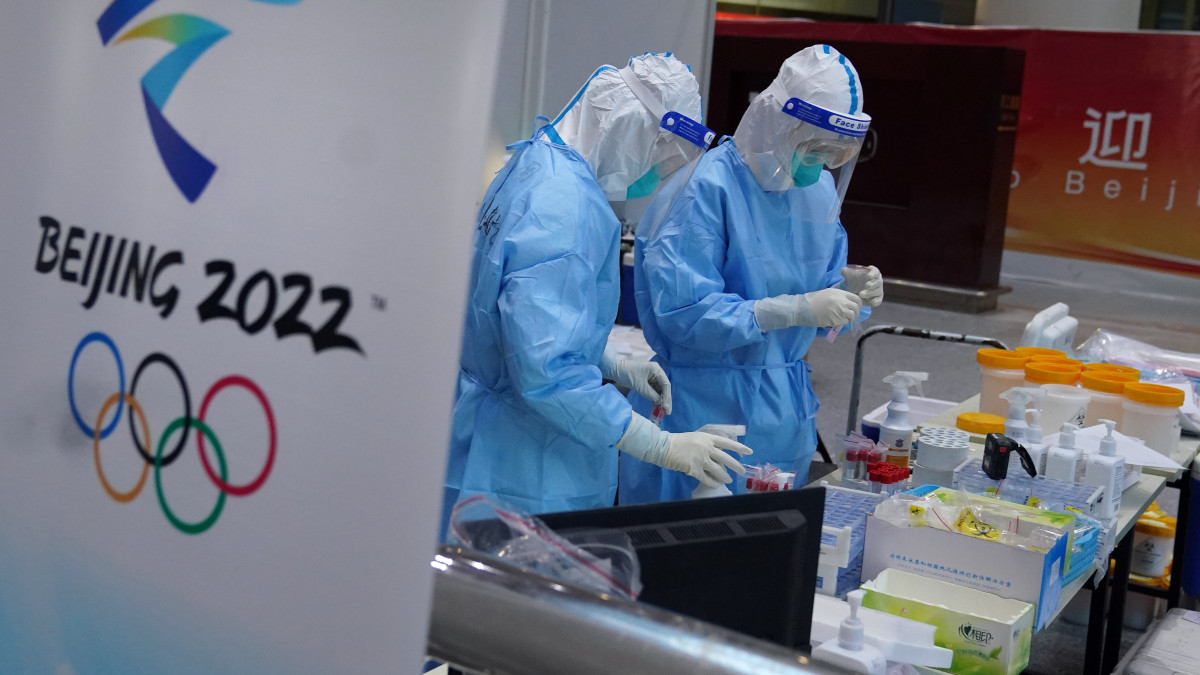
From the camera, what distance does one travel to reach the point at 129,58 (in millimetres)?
756

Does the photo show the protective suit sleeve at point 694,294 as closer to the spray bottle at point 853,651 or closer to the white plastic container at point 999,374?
the white plastic container at point 999,374

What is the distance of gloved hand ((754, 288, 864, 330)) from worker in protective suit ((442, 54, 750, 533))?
1.39 ft

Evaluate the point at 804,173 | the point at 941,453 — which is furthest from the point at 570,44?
the point at 941,453

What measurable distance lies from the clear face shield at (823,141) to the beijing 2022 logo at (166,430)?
2050mm

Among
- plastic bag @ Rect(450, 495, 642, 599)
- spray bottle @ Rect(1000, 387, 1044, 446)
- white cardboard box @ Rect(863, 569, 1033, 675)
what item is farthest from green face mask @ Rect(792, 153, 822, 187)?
plastic bag @ Rect(450, 495, 642, 599)

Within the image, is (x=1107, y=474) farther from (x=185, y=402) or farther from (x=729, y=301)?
(x=185, y=402)

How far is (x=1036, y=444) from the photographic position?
2.31 metres

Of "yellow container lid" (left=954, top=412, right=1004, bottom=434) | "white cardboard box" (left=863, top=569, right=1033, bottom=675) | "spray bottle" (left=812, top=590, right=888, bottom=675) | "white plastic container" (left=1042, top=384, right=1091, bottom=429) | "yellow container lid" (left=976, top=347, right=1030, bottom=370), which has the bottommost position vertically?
"white cardboard box" (left=863, top=569, right=1033, bottom=675)

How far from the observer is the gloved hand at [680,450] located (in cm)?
211

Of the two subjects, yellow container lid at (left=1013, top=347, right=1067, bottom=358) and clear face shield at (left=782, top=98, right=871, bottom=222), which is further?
yellow container lid at (left=1013, top=347, right=1067, bottom=358)

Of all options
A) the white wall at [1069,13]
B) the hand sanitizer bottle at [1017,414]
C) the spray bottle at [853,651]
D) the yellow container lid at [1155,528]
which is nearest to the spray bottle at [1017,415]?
the hand sanitizer bottle at [1017,414]

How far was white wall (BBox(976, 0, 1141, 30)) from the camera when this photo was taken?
10312 mm

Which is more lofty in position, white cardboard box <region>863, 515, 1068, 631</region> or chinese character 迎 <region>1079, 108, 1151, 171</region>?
chinese character 迎 <region>1079, 108, 1151, 171</region>

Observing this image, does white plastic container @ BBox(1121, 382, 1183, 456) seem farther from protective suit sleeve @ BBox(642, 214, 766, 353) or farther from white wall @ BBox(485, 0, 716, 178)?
white wall @ BBox(485, 0, 716, 178)
